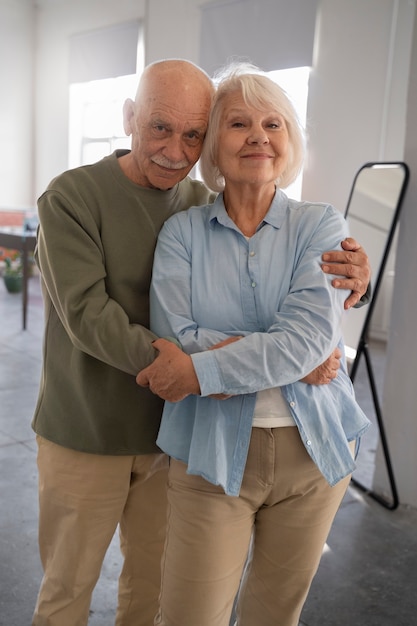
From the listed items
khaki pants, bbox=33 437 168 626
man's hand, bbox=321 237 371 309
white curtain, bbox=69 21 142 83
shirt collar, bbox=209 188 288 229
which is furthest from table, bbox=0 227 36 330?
man's hand, bbox=321 237 371 309

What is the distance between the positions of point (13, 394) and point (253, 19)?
4506 mm

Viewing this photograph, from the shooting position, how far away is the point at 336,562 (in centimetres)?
262

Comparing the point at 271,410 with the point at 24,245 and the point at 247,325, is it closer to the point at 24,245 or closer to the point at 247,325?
the point at 247,325

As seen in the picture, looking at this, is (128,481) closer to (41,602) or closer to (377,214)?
(41,602)

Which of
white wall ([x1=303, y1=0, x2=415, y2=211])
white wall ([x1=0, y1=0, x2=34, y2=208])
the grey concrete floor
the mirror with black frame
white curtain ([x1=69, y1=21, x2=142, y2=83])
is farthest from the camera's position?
white wall ([x1=0, y1=0, x2=34, y2=208])

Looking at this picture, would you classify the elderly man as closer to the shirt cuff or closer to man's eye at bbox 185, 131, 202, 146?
man's eye at bbox 185, 131, 202, 146

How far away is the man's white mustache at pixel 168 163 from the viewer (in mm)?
1480

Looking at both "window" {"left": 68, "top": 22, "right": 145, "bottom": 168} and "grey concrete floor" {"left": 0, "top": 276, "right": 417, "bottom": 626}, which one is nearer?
"grey concrete floor" {"left": 0, "top": 276, "right": 417, "bottom": 626}

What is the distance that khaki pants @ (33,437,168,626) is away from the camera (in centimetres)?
162

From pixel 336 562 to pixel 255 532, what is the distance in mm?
1330

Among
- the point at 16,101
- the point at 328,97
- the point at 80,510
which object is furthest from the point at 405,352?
the point at 16,101

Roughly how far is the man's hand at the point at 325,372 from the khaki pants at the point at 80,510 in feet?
1.68

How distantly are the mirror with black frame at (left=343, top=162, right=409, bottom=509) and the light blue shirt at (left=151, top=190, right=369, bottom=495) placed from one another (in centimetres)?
169

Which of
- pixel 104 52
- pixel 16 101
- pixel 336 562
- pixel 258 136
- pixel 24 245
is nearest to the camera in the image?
pixel 258 136
